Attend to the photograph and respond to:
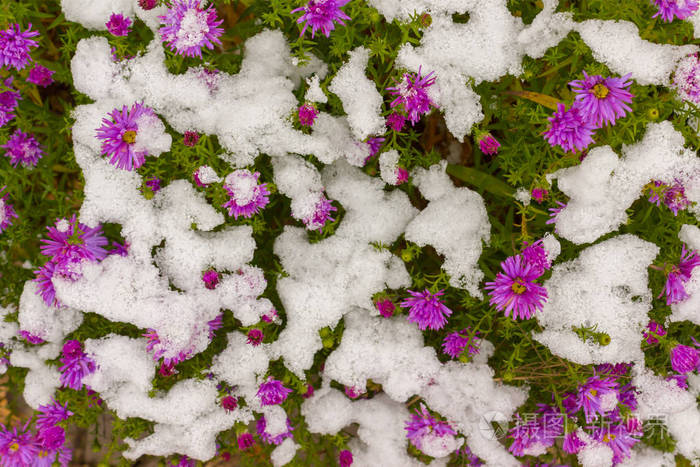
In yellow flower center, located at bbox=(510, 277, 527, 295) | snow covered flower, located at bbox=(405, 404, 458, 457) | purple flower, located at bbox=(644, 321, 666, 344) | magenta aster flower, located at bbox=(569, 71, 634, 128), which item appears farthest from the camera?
snow covered flower, located at bbox=(405, 404, 458, 457)

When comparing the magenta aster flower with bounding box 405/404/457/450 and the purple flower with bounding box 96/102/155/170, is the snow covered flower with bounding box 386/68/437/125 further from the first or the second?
the magenta aster flower with bounding box 405/404/457/450

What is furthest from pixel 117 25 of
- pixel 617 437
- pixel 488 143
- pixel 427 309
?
pixel 617 437

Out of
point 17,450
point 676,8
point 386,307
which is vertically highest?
point 676,8

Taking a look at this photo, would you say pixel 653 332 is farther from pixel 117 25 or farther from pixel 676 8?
pixel 117 25

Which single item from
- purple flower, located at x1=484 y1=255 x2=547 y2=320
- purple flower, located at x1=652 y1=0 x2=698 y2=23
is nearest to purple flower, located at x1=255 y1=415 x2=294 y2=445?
purple flower, located at x1=484 y1=255 x2=547 y2=320

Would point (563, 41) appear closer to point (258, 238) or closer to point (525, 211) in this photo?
point (525, 211)

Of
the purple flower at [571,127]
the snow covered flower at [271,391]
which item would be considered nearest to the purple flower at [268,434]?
the snow covered flower at [271,391]

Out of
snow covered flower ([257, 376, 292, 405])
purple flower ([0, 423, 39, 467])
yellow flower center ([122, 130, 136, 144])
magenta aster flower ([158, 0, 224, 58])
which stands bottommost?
purple flower ([0, 423, 39, 467])
